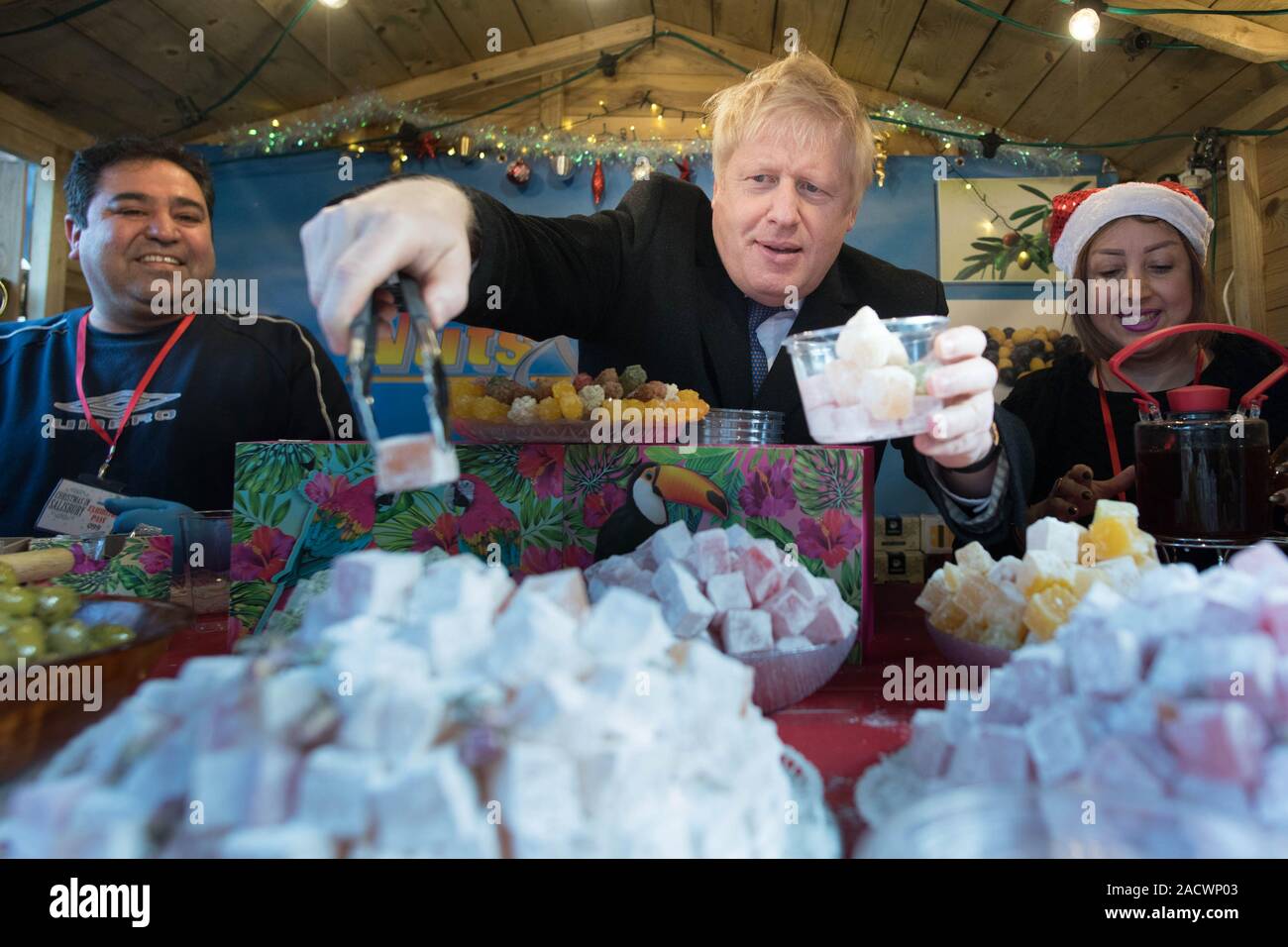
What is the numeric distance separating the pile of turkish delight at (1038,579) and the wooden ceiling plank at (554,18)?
11.8 feet

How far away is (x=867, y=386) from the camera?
0.92 meters

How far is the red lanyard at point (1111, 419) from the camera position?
2.23 metres

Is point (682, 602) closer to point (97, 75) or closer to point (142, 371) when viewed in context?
point (142, 371)

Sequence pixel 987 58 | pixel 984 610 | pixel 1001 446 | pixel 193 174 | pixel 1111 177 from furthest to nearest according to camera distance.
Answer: pixel 1111 177, pixel 987 58, pixel 193 174, pixel 1001 446, pixel 984 610

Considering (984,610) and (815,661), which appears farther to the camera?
(984,610)

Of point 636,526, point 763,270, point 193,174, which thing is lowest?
point 636,526

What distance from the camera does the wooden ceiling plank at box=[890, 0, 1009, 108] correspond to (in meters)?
3.20

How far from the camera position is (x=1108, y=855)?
465 millimetres

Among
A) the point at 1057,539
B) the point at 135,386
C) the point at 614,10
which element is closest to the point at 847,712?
the point at 1057,539

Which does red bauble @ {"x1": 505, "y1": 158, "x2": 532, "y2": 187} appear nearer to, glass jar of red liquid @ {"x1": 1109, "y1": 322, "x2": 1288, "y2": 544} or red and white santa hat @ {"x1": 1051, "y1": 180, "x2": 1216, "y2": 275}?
→ red and white santa hat @ {"x1": 1051, "y1": 180, "x2": 1216, "y2": 275}
